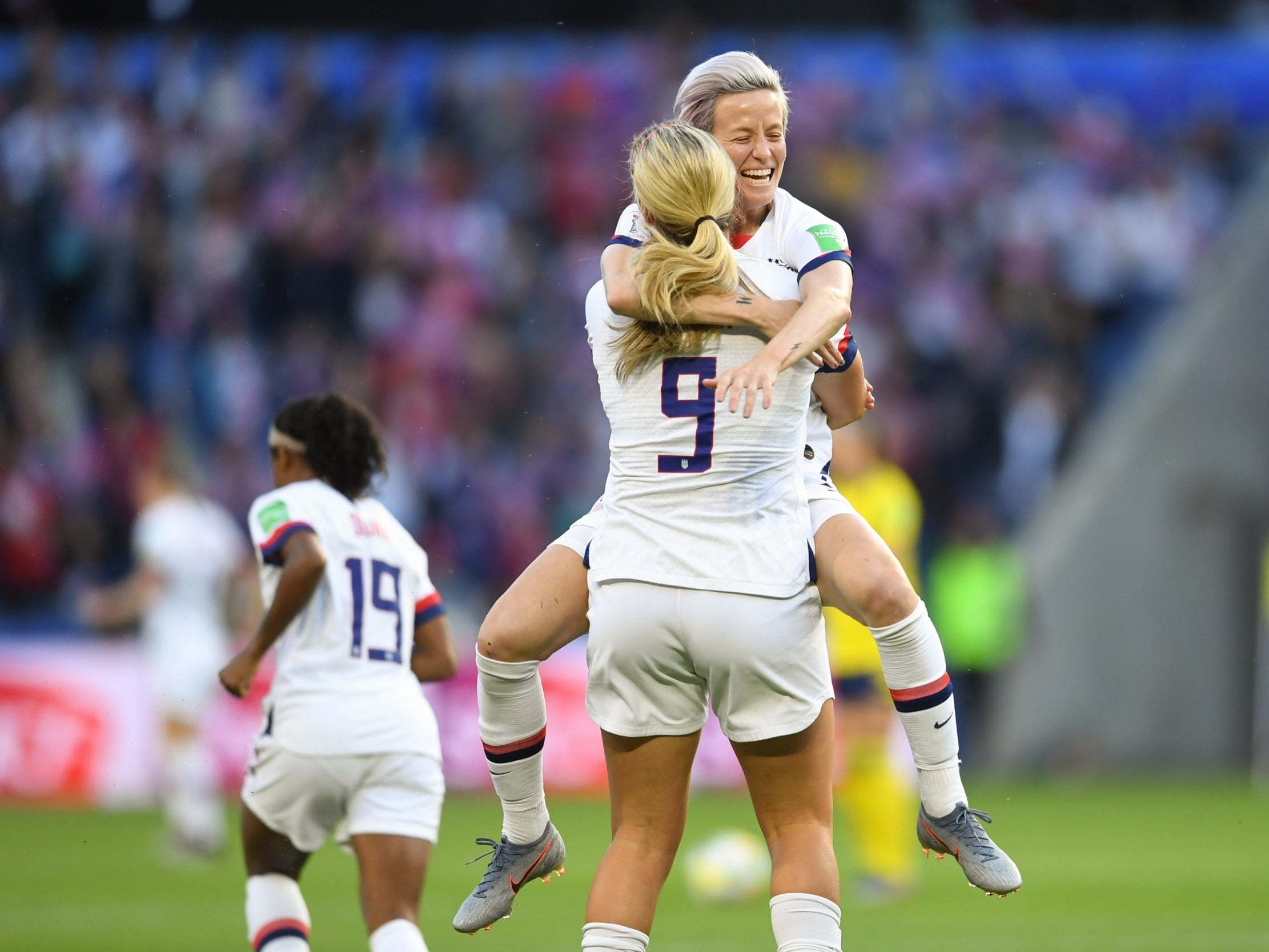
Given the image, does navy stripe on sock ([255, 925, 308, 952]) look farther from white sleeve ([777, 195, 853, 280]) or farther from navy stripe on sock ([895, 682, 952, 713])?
white sleeve ([777, 195, 853, 280])

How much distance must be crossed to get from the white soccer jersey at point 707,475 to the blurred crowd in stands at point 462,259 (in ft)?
35.6

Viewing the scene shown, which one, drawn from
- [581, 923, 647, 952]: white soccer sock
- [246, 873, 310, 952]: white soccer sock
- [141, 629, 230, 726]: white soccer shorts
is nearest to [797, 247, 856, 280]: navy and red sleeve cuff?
[581, 923, 647, 952]: white soccer sock

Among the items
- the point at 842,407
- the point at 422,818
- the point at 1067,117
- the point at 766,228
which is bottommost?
the point at 422,818

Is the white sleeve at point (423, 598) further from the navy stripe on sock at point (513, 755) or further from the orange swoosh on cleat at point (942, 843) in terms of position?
the orange swoosh on cleat at point (942, 843)

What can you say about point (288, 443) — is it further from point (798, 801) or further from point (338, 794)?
point (798, 801)

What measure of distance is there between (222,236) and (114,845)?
22.4ft

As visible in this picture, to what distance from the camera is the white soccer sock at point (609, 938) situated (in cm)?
434

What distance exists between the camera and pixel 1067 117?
19.3 meters

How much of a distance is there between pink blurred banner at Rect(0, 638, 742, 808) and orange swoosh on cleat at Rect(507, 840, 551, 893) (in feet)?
28.8

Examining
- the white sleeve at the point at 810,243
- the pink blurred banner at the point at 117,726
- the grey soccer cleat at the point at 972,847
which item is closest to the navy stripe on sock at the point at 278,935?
the grey soccer cleat at the point at 972,847

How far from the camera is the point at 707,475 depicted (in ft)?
13.7

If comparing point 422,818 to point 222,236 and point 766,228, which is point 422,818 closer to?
point 766,228

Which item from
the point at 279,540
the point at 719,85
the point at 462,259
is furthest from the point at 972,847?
the point at 462,259

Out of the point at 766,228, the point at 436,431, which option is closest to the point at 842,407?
→ the point at 766,228
